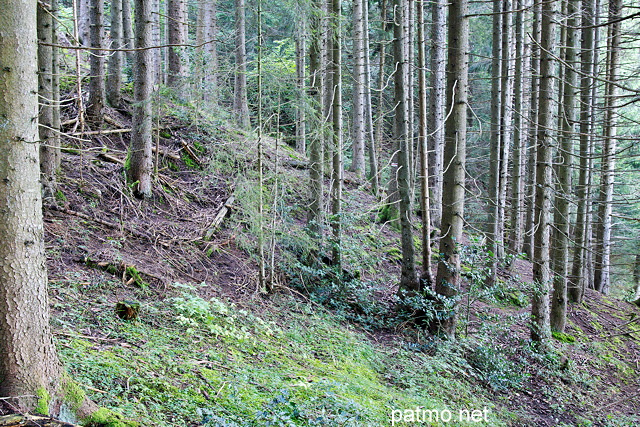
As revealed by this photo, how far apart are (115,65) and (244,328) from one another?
7271 millimetres

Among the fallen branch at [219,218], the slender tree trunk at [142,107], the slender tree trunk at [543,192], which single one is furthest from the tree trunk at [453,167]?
the slender tree trunk at [142,107]

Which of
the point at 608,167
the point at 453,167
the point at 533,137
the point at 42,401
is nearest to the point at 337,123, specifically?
the point at 453,167

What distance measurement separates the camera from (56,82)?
750 cm

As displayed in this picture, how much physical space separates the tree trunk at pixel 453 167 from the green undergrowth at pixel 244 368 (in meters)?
0.83

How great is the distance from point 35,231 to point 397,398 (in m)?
4.15

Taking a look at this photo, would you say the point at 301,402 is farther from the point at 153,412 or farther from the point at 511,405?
the point at 511,405

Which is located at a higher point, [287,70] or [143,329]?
[287,70]

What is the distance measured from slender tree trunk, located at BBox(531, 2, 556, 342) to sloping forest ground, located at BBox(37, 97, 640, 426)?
1.50 ft

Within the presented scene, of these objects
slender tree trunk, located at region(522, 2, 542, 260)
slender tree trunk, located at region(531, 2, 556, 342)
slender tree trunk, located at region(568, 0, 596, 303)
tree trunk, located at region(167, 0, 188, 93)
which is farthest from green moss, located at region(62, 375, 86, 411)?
slender tree trunk, located at region(568, 0, 596, 303)

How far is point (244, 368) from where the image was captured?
4.79m

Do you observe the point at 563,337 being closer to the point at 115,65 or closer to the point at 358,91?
the point at 358,91

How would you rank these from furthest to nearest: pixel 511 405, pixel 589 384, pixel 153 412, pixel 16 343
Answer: pixel 589 384 → pixel 511 405 → pixel 153 412 → pixel 16 343

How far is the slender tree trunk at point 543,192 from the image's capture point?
338 inches

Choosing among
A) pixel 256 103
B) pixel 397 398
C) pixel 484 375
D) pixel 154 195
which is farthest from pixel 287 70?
pixel 484 375
